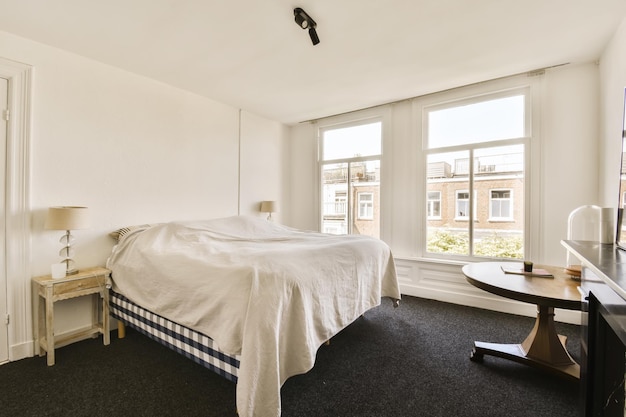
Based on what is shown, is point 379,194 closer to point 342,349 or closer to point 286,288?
point 342,349

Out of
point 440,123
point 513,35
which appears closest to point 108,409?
point 513,35

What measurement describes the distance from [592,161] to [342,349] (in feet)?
9.89

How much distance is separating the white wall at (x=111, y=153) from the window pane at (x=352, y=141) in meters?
1.53

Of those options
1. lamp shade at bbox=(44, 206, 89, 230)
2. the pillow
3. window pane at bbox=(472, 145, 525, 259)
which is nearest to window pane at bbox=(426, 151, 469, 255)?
window pane at bbox=(472, 145, 525, 259)

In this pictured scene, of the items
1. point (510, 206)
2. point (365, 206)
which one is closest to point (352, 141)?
point (365, 206)

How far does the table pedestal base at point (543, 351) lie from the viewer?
185 cm

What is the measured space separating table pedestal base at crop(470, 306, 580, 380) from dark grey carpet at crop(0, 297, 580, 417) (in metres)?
0.09

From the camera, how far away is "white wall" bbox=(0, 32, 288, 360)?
2283 millimetres

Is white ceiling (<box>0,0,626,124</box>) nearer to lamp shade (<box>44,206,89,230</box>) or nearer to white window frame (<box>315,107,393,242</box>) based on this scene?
white window frame (<box>315,107,393,242</box>)

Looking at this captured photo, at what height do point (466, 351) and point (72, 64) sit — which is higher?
point (72, 64)

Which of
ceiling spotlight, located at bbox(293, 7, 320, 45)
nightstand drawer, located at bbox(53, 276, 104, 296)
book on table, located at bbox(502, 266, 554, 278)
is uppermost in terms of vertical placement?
ceiling spotlight, located at bbox(293, 7, 320, 45)

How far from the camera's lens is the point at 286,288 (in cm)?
151

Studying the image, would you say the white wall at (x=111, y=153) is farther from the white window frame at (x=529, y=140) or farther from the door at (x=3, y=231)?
the white window frame at (x=529, y=140)

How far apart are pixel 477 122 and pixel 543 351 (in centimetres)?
254
